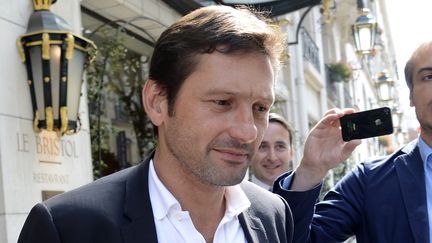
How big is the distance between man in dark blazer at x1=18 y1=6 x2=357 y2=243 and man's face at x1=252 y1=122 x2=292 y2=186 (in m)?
2.36

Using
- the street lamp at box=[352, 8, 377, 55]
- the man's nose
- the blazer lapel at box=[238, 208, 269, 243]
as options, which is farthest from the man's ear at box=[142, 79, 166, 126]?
the street lamp at box=[352, 8, 377, 55]

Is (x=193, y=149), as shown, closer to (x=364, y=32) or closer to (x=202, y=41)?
(x=202, y=41)

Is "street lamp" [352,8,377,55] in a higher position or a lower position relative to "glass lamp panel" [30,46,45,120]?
higher

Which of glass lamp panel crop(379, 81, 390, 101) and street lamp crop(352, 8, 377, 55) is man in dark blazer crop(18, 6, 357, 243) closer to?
street lamp crop(352, 8, 377, 55)

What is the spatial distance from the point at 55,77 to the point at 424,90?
2.73 m

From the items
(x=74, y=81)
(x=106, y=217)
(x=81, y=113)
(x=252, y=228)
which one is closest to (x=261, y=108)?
(x=252, y=228)

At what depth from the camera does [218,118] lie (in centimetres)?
201

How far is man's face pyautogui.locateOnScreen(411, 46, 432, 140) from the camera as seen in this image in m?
2.87

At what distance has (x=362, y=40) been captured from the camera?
946cm

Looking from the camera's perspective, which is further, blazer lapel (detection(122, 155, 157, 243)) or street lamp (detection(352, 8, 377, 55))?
street lamp (detection(352, 8, 377, 55))

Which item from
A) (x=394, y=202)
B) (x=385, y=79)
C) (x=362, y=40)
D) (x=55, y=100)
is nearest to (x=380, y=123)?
(x=394, y=202)

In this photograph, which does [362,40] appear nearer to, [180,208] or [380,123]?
[380,123]

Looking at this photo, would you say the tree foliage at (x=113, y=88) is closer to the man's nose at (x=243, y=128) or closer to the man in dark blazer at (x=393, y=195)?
the man in dark blazer at (x=393, y=195)

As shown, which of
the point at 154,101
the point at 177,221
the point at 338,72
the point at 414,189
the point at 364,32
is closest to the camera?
the point at 177,221
